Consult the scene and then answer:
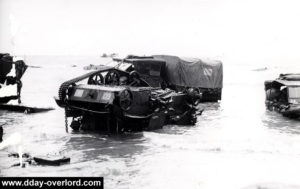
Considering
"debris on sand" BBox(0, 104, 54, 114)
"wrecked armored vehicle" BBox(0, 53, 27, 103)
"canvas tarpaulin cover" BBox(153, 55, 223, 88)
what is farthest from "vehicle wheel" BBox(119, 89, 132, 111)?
"canvas tarpaulin cover" BBox(153, 55, 223, 88)

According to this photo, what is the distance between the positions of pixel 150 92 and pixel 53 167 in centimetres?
577

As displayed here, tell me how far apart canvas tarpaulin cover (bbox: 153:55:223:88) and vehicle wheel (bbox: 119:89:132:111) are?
1093 cm

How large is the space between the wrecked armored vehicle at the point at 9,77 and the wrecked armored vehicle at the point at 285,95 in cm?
1378

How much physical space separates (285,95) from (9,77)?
14.8 m

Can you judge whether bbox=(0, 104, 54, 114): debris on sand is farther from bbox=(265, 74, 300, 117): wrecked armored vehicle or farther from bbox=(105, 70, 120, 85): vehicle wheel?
bbox=(265, 74, 300, 117): wrecked armored vehicle

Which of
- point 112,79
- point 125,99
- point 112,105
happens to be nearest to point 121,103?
point 125,99

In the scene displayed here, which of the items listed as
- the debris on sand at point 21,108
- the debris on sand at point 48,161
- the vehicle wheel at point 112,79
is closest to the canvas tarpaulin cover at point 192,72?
the debris on sand at point 21,108

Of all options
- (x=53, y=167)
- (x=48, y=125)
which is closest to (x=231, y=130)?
(x=48, y=125)

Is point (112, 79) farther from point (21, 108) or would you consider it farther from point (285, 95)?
point (285, 95)

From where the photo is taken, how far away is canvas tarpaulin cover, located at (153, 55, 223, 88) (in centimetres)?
2337

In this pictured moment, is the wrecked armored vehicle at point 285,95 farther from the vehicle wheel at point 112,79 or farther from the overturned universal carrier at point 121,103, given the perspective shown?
the vehicle wheel at point 112,79

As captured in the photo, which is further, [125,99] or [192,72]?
[192,72]

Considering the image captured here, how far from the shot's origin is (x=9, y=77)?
19.7 m

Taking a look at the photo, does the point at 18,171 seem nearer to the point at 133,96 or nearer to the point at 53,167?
the point at 53,167
